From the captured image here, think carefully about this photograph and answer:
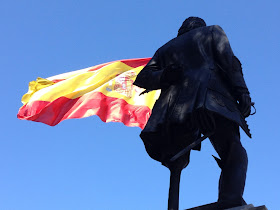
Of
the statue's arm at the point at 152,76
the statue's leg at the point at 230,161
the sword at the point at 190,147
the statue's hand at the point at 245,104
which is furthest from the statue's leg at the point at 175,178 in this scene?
the statue's arm at the point at 152,76

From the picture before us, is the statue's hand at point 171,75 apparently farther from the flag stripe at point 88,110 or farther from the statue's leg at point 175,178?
the flag stripe at point 88,110

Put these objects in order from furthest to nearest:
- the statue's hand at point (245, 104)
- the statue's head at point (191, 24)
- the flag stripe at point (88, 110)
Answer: the flag stripe at point (88, 110) → the statue's head at point (191, 24) → the statue's hand at point (245, 104)

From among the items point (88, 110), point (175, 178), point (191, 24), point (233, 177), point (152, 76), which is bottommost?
point (233, 177)

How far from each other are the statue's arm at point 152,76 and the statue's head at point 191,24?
53 centimetres

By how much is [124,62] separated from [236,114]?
9329 mm

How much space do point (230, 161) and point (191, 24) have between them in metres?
2.03

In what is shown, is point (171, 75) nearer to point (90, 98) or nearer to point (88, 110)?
point (88, 110)

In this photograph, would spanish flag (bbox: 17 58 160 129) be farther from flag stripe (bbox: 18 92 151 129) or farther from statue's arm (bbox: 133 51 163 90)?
statue's arm (bbox: 133 51 163 90)

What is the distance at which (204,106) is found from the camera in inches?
238

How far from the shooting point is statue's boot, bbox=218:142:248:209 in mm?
5852

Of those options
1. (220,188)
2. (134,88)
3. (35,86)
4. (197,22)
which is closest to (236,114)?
(220,188)

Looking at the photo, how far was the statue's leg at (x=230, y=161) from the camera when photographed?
5.88 metres

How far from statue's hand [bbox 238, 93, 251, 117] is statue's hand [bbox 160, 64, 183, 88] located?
2.49 ft

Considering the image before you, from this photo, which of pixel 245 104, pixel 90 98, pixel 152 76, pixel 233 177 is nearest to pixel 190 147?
pixel 233 177
